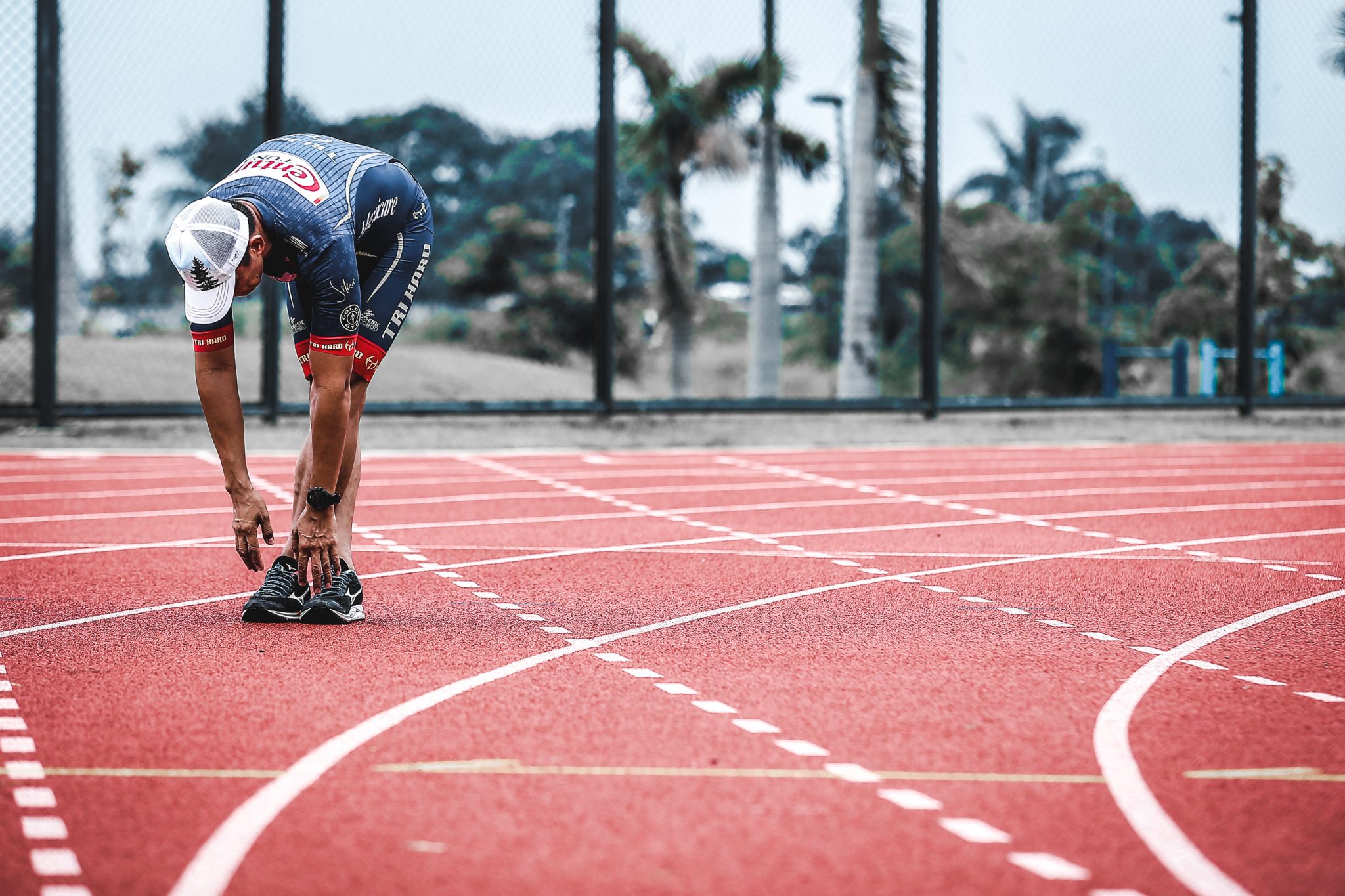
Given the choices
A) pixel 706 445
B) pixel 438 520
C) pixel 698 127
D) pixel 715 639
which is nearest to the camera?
pixel 715 639

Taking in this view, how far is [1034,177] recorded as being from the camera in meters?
39.7

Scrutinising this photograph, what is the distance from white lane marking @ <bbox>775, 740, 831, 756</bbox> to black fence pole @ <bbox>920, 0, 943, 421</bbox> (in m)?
10.5

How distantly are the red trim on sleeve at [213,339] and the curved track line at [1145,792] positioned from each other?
8.55 feet

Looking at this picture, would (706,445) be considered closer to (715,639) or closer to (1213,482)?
(1213,482)

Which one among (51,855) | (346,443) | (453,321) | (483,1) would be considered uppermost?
(483,1)

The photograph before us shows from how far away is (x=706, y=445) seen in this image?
12156 mm

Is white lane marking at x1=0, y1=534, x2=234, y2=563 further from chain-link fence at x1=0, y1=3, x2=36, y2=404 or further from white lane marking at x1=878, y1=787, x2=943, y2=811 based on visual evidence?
chain-link fence at x1=0, y1=3, x2=36, y2=404

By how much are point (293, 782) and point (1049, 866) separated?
4.66 ft

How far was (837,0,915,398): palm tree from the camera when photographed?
15.9 metres

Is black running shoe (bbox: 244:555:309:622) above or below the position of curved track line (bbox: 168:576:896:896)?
above

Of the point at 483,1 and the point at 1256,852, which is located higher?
the point at 483,1

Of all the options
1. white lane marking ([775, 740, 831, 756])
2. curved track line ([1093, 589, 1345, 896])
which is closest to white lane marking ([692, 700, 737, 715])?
white lane marking ([775, 740, 831, 756])

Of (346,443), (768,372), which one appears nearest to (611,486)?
(346,443)

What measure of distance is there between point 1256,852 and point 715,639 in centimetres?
203
